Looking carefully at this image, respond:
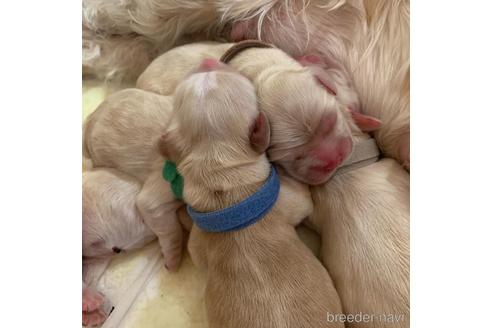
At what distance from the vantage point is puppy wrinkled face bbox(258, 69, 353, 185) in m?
0.79

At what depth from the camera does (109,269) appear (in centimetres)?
92

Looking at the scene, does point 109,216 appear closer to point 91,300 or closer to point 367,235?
point 91,300

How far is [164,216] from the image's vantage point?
2.92ft

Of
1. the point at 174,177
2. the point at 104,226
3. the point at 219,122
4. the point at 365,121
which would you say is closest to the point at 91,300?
the point at 104,226

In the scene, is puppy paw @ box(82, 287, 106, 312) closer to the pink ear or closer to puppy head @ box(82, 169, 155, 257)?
puppy head @ box(82, 169, 155, 257)

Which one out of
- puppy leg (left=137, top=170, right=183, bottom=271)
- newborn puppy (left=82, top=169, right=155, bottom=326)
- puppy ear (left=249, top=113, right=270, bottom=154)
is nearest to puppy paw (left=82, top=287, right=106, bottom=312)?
newborn puppy (left=82, top=169, right=155, bottom=326)

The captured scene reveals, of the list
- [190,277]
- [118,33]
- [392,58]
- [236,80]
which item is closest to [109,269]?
[190,277]

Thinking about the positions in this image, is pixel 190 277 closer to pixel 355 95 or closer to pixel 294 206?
pixel 294 206

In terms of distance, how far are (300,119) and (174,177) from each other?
24 cm

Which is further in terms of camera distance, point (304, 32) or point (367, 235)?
point (304, 32)

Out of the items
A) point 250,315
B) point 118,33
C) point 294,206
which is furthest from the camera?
point 118,33

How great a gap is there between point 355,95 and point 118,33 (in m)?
0.59

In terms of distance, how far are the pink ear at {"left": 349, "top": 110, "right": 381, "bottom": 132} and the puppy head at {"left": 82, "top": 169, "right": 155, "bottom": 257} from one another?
1.46 feet

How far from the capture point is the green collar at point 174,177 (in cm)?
83
